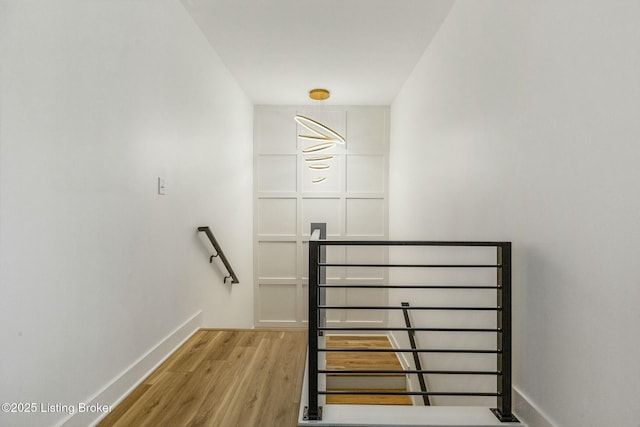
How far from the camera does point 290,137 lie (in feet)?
16.1

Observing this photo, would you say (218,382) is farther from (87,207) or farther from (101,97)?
(101,97)

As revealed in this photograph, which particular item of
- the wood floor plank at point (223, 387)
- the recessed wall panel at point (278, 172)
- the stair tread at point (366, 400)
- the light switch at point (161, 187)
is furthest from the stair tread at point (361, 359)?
the light switch at point (161, 187)

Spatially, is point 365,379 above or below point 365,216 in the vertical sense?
below

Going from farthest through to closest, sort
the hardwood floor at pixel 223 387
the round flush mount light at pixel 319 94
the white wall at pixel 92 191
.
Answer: the round flush mount light at pixel 319 94
the hardwood floor at pixel 223 387
the white wall at pixel 92 191

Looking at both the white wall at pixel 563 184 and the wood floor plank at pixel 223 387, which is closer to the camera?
the white wall at pixel 563 184

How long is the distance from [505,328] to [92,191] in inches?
71.1

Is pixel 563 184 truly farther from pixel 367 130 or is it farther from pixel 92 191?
pixel 367 130

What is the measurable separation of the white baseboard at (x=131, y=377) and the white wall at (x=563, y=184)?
1.77 m

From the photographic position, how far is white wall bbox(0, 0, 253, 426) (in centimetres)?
120

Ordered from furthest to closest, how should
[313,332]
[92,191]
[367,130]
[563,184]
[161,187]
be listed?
[367,130] < [161,187] < [313,332] < [92,191] < [563,184]

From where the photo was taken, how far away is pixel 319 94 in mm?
4336

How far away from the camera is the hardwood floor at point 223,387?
5.27ft

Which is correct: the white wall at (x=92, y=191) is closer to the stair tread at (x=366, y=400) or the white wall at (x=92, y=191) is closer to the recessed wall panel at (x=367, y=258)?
the stair tread at (x=366, y=400)

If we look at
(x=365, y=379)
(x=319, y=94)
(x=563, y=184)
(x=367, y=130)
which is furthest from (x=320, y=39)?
(x=365, y=379)
